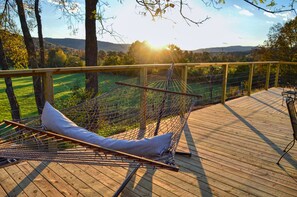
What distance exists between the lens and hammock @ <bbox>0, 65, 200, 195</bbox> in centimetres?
134

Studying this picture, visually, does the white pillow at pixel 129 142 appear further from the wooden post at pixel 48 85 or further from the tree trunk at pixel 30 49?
the tree trunk at pixel 30 49

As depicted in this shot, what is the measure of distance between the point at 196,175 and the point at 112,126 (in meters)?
0.96

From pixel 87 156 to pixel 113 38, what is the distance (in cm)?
516

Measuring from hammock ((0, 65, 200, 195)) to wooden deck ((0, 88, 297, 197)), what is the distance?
32cm

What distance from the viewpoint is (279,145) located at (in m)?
3.16

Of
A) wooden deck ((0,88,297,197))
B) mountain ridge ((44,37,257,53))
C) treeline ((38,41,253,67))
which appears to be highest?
mountain ridge ((44,37,257,53))

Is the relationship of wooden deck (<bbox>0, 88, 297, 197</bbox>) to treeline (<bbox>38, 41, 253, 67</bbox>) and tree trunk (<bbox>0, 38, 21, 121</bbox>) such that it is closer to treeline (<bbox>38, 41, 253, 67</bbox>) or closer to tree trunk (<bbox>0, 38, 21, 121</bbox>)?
tree trunk (<bbox>0, 38, 21, 121</bbox>)

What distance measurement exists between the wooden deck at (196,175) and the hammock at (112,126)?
0.32m

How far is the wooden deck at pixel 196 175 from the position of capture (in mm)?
2043

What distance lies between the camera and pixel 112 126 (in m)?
2.65

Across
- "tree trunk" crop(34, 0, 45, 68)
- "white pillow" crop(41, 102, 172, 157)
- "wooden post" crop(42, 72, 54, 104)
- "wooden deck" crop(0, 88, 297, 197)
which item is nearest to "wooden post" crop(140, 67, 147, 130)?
"wooden deck" crop(0, 88, 297, 197)

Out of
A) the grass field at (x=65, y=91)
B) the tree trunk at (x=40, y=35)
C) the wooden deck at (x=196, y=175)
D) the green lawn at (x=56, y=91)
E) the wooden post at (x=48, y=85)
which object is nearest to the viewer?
the wooden deck at (x=196, y=175)

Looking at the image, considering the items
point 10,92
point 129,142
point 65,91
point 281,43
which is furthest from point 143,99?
point 281,43

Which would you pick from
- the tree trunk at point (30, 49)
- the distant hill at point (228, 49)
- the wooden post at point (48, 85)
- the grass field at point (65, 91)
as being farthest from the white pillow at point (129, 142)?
the distant hill at point (228, 49)
